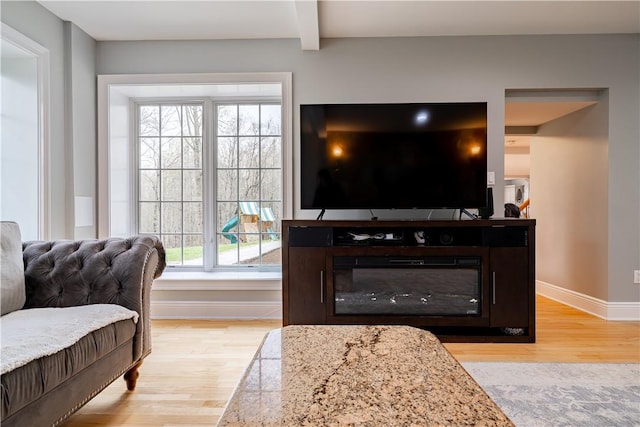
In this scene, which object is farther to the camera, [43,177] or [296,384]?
[43,177]

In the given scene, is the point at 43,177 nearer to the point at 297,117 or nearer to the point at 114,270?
the point at 114,270

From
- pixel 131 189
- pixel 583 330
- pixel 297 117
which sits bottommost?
pixel 583 330

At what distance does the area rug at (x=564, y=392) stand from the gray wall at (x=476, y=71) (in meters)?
1.41

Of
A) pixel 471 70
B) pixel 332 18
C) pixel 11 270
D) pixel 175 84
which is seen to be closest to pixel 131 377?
pixel 11 270

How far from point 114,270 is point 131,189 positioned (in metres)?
1.88

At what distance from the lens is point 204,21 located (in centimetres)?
298

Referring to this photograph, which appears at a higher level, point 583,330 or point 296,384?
point 296,384

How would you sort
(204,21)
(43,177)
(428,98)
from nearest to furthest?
(43,177), (204,21), (428,98)

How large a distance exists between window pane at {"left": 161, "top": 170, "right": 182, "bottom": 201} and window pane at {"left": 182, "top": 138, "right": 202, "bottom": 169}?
136 mm

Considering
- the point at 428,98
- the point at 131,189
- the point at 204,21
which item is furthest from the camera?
the point at 131,189

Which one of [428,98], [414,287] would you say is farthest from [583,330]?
[428,98]

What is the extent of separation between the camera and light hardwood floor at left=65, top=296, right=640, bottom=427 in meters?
1.77

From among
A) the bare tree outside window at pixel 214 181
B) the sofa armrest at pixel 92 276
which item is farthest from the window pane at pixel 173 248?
the sofa armrest at pixel 92 276

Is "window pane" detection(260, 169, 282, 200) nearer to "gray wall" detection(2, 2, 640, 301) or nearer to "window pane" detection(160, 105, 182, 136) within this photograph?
"gray wall" detection(2, 2, 640, 301)
